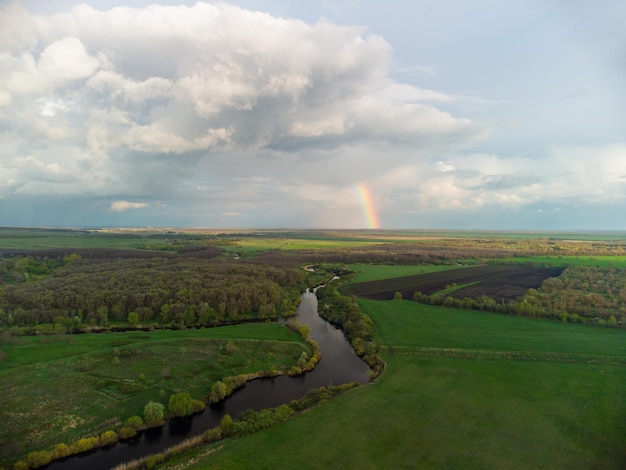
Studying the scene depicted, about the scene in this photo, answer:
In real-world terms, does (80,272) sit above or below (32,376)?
above

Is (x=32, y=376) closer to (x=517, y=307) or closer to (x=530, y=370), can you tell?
(x=530, y=370)

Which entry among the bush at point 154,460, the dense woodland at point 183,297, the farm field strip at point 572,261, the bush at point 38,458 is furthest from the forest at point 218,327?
the farm field strip at point 572,261

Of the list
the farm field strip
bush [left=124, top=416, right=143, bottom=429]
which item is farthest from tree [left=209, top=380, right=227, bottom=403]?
the farm field strip

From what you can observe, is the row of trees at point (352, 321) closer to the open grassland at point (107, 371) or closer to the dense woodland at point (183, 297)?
the dense woodland at point (183, 297)

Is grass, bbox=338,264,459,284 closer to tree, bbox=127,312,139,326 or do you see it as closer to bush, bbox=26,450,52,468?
tree, bbox=127,312,139,326

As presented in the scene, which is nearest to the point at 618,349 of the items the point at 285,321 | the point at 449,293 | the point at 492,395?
the point at 492,395

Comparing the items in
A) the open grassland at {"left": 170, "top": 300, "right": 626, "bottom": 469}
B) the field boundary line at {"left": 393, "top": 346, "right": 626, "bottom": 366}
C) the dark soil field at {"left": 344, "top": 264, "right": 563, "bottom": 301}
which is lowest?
the open grassland at {"left": 170, "top": 300, "right": 626, "bottom": 469}
